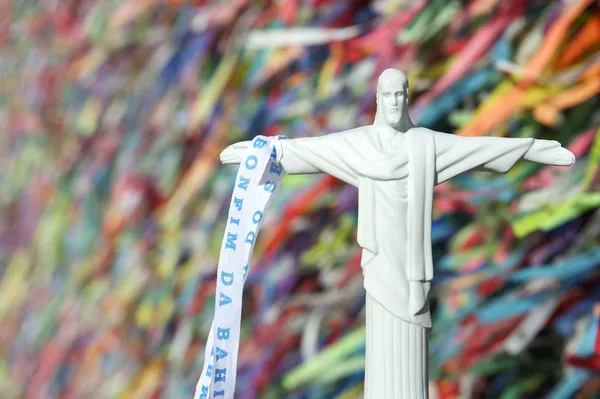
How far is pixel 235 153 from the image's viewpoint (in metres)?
0.52

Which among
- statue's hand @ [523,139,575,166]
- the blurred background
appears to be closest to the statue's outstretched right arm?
statue's hand @ [523,139,575,166]

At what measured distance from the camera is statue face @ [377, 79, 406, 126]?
48cm

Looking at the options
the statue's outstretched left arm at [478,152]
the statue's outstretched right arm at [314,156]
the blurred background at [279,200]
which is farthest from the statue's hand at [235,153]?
the blurred background at [279,200]

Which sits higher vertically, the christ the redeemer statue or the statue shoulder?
the statue shoulder

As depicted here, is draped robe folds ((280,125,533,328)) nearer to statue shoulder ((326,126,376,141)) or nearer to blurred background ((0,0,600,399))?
statue shoulder ((326,126,376,141))

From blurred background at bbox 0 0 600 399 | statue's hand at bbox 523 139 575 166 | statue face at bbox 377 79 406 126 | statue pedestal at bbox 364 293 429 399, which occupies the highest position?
blurred background at bbox 0 0 600 399

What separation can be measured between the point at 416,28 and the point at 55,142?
76 centimetres

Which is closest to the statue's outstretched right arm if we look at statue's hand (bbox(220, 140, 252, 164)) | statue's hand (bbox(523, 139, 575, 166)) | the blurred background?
statue's hand (bbox(220, 140, 252, 164))

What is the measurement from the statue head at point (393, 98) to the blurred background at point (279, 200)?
0.22 meters

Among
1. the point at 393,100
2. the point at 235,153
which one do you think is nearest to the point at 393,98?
the point at 393,100

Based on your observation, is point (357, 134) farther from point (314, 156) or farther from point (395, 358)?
point (395, 358)

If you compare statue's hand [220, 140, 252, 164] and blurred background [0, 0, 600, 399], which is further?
blurred background [0, 0, 600, 399]

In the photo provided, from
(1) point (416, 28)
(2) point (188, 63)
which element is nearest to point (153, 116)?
(2) point (188, 63)

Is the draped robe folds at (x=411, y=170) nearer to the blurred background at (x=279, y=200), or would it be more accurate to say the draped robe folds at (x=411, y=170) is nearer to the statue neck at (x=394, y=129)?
the statue neck at (x=394, y=129)
